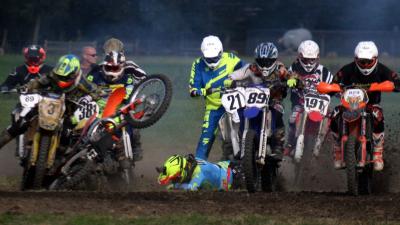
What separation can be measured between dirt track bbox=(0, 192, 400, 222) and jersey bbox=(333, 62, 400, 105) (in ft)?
6.03

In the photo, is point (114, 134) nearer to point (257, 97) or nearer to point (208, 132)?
point (208, 132)

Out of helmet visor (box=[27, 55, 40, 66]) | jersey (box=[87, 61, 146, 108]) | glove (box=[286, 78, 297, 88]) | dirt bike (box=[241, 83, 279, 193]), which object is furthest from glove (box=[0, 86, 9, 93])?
glove (box=[286, 78, 297, 88])

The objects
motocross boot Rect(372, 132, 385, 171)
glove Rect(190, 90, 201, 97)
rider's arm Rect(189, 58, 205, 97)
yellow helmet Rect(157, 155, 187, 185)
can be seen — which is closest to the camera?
motocross boot Rect(372, 132, 385, 171)

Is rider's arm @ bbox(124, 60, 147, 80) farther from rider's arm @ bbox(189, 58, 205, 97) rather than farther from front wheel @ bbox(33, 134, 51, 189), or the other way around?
front wheel @ bbox(33, 134, 51, 189)

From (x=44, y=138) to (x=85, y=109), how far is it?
5.11 ft

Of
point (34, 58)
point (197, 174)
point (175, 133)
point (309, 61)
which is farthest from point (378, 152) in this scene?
point (175, 133)

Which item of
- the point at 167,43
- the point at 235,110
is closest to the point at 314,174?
the point at 235,110

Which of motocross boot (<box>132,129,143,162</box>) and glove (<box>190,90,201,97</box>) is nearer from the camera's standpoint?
glove (<box>190,90,201,97</box>)

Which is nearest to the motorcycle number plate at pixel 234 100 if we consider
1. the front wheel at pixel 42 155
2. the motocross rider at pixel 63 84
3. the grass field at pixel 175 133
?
the motocross rider at pixel 63 84

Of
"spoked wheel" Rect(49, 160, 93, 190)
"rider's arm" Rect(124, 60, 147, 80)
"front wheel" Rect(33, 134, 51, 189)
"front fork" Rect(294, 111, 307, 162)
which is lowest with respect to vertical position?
"spoked wheel" Rect(49, 160, 93, 190)

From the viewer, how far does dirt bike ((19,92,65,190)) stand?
12.9m

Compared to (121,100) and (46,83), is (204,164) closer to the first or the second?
(121,100)

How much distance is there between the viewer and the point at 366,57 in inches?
528

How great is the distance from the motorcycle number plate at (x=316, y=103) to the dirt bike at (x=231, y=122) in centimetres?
118
